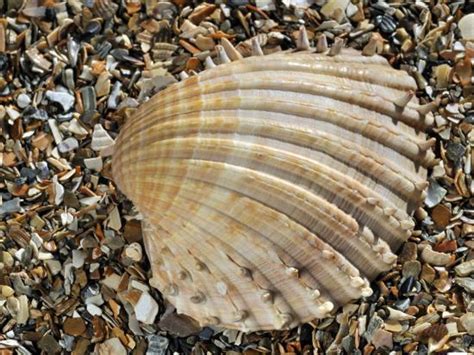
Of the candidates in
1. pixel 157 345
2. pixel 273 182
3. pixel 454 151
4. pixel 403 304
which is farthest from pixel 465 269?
pixel 157 345

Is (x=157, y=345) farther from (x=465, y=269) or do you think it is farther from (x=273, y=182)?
(x=465, y=269)

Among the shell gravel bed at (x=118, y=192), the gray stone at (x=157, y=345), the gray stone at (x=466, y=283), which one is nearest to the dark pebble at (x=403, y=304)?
the shell gravel bed at (x=118, y=192)

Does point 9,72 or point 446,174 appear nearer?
point 446,174

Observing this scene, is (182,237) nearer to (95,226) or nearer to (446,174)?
(95,226)

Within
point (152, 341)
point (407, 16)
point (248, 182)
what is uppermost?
point (407, 16)

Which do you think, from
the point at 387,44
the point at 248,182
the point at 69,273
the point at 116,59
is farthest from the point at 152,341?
the point at 387,44

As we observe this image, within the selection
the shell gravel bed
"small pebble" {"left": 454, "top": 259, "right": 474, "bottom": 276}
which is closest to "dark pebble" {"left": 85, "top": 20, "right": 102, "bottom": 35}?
the shell gravel bed
